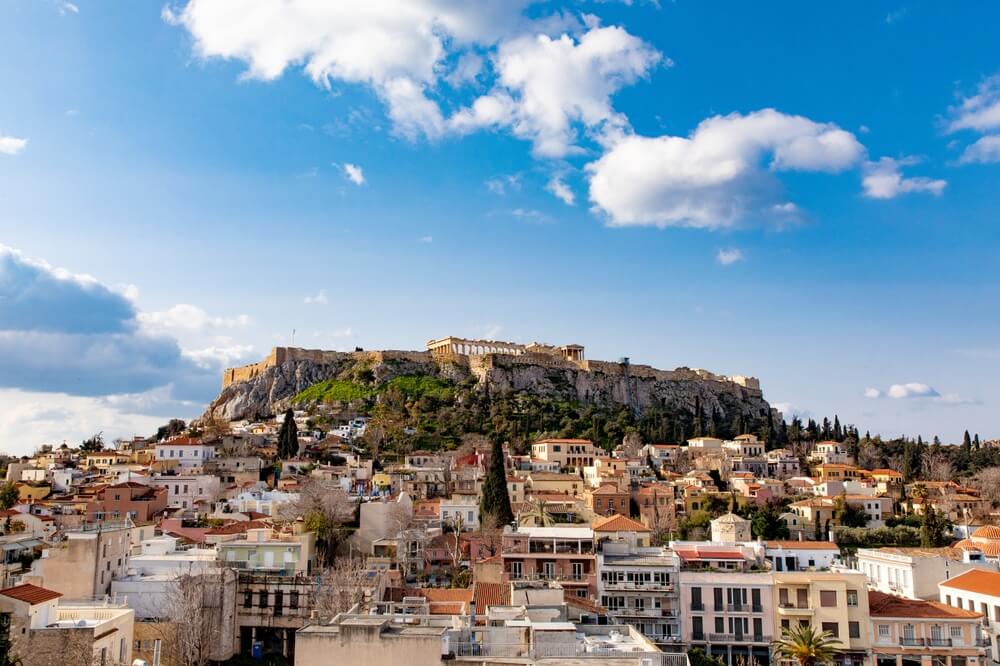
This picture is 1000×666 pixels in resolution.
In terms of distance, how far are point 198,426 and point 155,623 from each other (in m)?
84.1

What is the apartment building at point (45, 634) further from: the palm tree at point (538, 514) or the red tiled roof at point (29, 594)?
the palm tree at point (538, 514)

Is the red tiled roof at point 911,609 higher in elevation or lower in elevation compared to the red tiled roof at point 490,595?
lower

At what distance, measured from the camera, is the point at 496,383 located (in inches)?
5069

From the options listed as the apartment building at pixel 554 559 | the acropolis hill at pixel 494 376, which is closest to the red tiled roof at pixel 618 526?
the apartment building at pixel 554 559

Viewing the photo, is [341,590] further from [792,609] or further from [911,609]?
[911,609]

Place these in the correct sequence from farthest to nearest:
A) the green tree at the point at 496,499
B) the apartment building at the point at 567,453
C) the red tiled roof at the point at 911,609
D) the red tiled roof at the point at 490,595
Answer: the apartment building at the point at 567,453, the green tree at the point at 496,499, the red tiled roof at the point at 911,609, the red tiled roof at the point at 490,595

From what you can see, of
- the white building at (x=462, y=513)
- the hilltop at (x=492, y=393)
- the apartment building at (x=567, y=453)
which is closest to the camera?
the white building at (x=462, y=513)

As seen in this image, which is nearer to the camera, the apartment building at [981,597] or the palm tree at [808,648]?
the palm tree at [808,648]

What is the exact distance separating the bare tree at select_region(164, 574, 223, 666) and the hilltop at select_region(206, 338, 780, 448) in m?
62.9

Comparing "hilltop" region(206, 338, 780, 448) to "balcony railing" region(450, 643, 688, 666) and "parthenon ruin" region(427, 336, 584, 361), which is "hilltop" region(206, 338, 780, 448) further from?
"balcony railing" region(450, 643, 688, 666)

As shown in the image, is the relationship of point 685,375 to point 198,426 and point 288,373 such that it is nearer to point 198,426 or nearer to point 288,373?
point 288,373

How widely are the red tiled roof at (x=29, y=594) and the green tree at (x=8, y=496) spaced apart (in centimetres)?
4048

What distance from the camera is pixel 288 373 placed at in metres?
134

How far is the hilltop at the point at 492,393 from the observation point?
113 m
